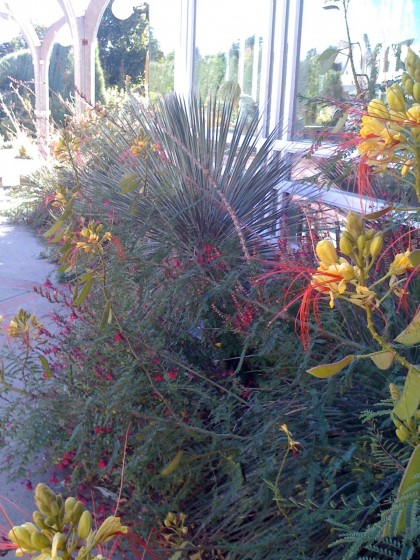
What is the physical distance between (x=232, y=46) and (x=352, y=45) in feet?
9.92

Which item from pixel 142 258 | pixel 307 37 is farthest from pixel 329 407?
pixel 307 37

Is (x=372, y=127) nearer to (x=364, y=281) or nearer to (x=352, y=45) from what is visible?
(x=364, y=281)

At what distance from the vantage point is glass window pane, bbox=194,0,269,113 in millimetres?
6160

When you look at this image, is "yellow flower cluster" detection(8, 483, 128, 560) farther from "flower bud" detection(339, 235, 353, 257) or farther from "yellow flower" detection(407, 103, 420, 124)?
"yellow flower" detection(407, 103, 420, 124)

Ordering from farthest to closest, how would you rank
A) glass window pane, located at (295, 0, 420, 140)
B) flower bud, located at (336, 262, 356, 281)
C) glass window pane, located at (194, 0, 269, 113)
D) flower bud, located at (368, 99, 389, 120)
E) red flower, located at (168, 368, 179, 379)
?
1. glass window pane, located at (194, 0, 269, 113)
2. glass window pane, located at (295, 0, 420, 140)
3. red flower, located at (168, 368, 179, 379)
4. flower bud, located at (368, 99, 389, 120)
5. flower bud, located at (336, 262, 356, 281)

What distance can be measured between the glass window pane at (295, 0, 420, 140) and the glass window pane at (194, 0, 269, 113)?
0.77 meters

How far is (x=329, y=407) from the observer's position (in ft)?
7.61

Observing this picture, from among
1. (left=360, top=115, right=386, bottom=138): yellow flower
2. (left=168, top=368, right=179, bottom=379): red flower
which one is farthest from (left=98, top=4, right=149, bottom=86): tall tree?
→ (left=360, top=115, right=386, bottom=138): yellow flower

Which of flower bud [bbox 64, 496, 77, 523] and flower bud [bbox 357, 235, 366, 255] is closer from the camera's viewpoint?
flower bud [bbox 64, 496, 77, 523]

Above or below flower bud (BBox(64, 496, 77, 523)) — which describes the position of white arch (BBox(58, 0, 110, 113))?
above

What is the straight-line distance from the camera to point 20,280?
21.9 feet

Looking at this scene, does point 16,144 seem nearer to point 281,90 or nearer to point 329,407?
→ point 281,90

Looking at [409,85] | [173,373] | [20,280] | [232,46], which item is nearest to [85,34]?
[232,46]

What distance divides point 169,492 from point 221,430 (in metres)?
0.29
